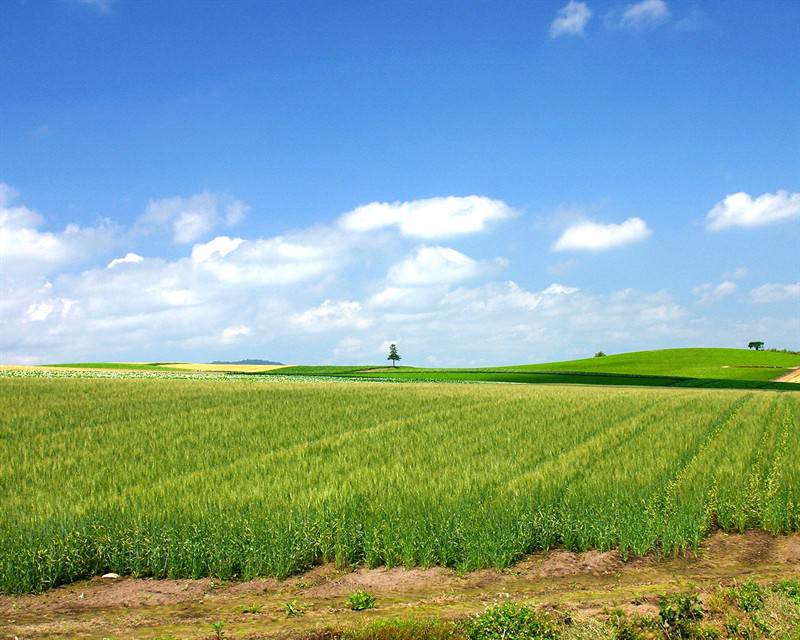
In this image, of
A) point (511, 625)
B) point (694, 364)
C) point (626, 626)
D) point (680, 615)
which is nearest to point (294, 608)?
point (511, 625)

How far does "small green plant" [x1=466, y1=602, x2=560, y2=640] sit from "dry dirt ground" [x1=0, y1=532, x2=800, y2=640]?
47 centimetres

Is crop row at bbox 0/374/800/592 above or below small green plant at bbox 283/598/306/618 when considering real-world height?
above

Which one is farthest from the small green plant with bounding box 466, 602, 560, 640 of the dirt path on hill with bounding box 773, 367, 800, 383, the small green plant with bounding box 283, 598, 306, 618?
the dirt path on hill with bounding box 773, 367, 800, 383

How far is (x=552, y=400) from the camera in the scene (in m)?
35.5

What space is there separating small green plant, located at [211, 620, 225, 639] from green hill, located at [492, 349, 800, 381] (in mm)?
87746

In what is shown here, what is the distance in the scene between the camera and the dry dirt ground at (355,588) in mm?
7969

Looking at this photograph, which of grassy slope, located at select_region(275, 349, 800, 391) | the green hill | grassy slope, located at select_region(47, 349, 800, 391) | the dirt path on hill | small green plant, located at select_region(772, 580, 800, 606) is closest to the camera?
small green plant, located at select_region(772, 580, 800, 606)

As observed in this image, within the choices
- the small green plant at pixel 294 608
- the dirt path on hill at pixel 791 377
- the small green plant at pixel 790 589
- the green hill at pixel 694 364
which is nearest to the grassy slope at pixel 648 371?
the green hill at pixel 694 364

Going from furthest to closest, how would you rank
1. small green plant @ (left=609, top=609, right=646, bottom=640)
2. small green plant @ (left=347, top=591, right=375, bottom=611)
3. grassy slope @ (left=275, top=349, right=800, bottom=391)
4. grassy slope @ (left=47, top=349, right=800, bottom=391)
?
grassy slope @ (left=47, top=349, right=800, bottom=391) → grassy slope @ (left=275, top=349, right=800, bottom=391) → small green plant @ (left=347, top=591, right=375, bottom=611) → small green plant @ (left=609, top=609, right=646, bottom=640)

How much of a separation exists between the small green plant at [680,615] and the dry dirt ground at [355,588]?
0.87 feet

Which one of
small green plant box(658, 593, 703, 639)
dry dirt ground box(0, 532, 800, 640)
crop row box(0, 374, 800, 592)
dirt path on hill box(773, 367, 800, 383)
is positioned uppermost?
dirt path on hill box(773, 367, 800, 383)

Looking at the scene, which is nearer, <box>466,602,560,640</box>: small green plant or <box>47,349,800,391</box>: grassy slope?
<box>466,602,560,640</box>: small green plant

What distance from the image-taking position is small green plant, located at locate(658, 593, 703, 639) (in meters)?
7.52

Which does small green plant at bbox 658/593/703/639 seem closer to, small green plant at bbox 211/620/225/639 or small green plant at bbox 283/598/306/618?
small green plant at bbox 283/598/306/618
